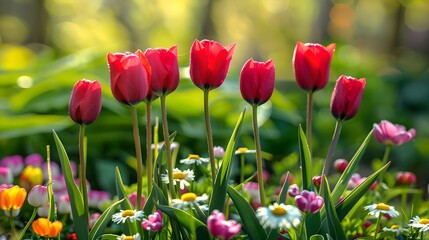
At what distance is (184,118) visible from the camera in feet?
11.3

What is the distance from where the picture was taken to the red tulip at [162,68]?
1.43 m

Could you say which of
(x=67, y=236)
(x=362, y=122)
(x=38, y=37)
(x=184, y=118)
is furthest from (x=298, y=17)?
(x=67, y=236)

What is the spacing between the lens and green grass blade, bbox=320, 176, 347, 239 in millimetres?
1389

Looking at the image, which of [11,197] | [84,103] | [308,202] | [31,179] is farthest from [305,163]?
[31,179]

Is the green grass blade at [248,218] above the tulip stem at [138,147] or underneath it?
underneath

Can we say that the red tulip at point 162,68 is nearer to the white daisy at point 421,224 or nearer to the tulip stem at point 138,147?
the tulip stem at point 138,147

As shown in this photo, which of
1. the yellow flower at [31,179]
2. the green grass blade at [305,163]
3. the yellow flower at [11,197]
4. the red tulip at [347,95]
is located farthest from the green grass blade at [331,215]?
the yellow flower at [31,179]

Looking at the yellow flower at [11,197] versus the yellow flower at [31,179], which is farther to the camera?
the yellow flower at [31,179]

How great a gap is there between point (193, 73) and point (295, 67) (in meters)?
0.22

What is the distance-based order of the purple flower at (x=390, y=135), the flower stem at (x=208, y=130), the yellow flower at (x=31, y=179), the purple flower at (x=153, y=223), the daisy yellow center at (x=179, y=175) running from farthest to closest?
the yellow flower at (x=31, y=179)
the purple flower at (x=390, y=135)
the daisy yellow center at (x=179, y=175)
the flower stem at (x=208, y=130)
the purple flower at (x=153, y=223)

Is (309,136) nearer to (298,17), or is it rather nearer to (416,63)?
(416,63)

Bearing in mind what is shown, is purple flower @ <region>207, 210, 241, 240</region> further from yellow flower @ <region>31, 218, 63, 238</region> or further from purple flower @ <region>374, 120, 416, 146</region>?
purple flower @ <region>374, 120, 416, 146</region>

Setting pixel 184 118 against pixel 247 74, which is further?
pixel 184 118

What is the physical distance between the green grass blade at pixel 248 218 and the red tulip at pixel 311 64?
27 cm
